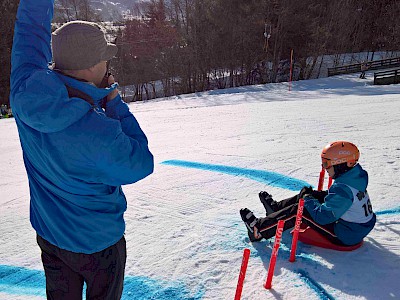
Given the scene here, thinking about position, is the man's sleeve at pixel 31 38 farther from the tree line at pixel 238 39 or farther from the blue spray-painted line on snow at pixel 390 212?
the tree line at pixel 238 39

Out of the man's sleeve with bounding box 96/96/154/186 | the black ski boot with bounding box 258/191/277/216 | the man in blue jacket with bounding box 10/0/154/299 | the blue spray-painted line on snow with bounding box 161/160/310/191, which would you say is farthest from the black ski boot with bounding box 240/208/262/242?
the man's sleeve with bounding box 96/96/154/186

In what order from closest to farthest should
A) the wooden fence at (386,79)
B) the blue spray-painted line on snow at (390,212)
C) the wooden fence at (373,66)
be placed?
the blue spray-painted line on snow at (390,212) → the wooden fence at (386,79) → the wooden fence at (373,66)

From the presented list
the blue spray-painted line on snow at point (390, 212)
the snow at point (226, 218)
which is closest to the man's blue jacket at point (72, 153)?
the snow at point (226, 218)

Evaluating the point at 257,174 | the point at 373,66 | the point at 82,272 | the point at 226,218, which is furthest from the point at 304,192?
the point at 373,66

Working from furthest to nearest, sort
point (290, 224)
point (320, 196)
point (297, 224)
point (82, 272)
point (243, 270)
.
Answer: point (320, 196) → point (290, 224) → point (297, 224) → point (243, 270) → point (82, 272)

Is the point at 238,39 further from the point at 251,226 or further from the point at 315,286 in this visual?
the point at 315,286

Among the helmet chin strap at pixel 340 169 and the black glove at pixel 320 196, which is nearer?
the helmet chin strap at pixel 340 169

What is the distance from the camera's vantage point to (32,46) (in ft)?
5.65

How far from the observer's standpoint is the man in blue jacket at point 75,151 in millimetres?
1377

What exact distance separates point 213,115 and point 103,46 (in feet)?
32.7

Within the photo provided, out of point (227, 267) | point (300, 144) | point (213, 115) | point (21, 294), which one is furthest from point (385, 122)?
point (21, 294)

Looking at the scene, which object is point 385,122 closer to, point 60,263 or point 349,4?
point 60,263

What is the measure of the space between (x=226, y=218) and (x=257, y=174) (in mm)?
1564

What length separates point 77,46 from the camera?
55.4 inches
